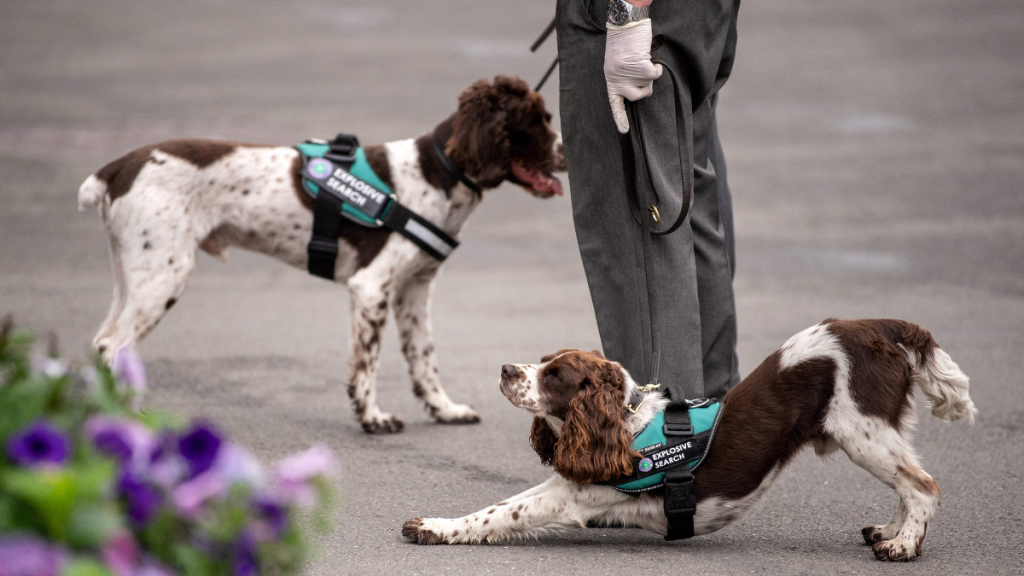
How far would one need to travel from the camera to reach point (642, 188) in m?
3.73

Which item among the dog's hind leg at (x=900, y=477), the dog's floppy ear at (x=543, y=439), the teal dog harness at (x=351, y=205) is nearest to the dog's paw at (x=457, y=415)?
the teal dog harness at (x=351, y=205)

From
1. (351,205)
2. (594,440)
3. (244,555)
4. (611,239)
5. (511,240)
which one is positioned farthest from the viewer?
(511,240)

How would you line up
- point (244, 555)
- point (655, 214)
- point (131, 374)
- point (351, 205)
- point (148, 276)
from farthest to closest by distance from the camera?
1. point (351, 205)
2. point (148, 276)
3. point (655, 214)
4. point (131, 374)
5. point (244, 555)

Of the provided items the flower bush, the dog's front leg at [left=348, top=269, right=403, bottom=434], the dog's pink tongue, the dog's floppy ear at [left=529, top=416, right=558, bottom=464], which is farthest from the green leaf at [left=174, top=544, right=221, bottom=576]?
the dog's pink tongue

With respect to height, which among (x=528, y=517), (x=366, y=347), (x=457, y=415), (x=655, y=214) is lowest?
(x=457, y=415)

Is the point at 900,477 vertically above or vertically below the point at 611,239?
below

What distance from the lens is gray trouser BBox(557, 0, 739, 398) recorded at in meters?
3.68

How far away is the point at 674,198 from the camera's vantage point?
3.74 meters

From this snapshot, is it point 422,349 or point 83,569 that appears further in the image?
point 422,349

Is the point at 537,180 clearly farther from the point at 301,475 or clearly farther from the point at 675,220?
the point at 301,475

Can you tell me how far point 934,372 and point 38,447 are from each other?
100 inches

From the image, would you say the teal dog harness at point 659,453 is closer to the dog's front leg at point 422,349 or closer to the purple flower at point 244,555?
the purple flower at point 244,555

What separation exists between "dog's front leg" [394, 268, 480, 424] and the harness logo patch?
2.20 ft

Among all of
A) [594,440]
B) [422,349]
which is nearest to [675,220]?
[594,440]
